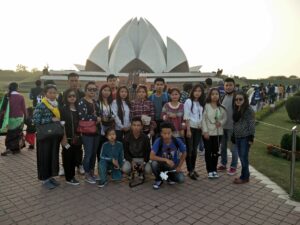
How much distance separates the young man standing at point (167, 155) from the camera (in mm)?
3783

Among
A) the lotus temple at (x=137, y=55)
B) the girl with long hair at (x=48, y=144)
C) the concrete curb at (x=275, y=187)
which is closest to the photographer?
the concrete curb at (x=275, y=187)

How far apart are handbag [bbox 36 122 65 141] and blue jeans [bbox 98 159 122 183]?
70cm

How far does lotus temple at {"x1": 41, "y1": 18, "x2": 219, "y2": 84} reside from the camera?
29.0m

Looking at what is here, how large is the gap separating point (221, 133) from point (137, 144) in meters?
1.23

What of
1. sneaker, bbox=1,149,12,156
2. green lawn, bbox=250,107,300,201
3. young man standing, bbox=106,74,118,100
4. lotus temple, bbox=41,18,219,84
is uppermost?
lotus temple, bbox=41,18,219,84

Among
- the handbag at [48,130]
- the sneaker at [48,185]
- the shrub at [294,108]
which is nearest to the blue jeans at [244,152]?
the handbag at [48,130]

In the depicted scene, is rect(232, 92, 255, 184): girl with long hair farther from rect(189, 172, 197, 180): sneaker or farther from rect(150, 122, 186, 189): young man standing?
rect(150, 122, 186, 189): young man standing

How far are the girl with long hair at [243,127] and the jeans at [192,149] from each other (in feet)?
1.80

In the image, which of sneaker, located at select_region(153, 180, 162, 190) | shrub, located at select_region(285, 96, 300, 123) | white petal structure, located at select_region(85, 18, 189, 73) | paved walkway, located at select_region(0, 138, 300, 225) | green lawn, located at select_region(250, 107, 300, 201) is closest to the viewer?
paved walkway, located at select_region(0, 138, 300, 225)

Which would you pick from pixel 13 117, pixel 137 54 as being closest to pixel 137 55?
pixel 137 54

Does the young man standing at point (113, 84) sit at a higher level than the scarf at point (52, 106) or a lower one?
higher

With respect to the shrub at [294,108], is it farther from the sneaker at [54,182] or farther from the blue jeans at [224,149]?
the sneaker at [54,182]

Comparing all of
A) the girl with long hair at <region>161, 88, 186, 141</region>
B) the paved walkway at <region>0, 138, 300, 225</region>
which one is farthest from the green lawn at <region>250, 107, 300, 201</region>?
the girl with long hair at <region>161, 88, 186, 141</region>

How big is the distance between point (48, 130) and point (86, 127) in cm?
48
